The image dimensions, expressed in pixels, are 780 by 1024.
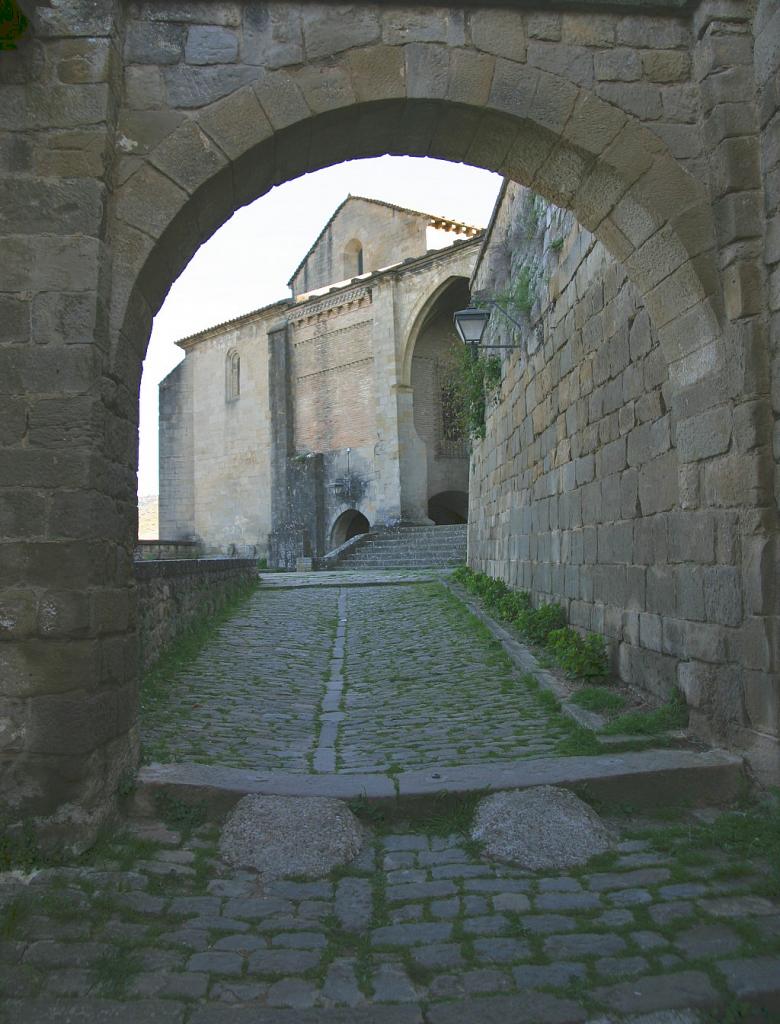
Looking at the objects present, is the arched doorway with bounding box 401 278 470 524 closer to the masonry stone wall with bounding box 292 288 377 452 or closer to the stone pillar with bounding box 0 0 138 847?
the masonry stone wall with bounding box 292 288 377 452

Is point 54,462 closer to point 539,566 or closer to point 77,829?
point 77,829

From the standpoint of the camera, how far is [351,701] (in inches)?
239

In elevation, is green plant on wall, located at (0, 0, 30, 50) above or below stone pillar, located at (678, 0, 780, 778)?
above

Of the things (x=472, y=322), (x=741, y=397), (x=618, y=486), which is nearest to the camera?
(x=741, y=397)

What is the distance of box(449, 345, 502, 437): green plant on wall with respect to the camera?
11164mm

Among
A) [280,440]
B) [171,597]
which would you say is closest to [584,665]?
[171,597]

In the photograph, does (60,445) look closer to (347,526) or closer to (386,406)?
(386,406)

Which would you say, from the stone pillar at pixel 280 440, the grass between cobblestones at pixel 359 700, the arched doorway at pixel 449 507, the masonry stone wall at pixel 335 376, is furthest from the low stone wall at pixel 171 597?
the stone pillar at pixel 280 440

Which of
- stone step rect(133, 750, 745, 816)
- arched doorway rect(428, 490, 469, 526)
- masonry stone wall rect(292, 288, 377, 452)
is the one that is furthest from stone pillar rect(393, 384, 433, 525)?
stone step rect(133, 750, 745, 816)

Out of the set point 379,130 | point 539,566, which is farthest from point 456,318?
point 379,130

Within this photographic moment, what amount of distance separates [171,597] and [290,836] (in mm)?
4775

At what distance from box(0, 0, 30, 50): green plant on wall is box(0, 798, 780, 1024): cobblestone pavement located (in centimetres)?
360

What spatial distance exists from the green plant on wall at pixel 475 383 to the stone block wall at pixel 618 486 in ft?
3.80

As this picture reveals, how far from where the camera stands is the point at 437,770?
12.9 feet
